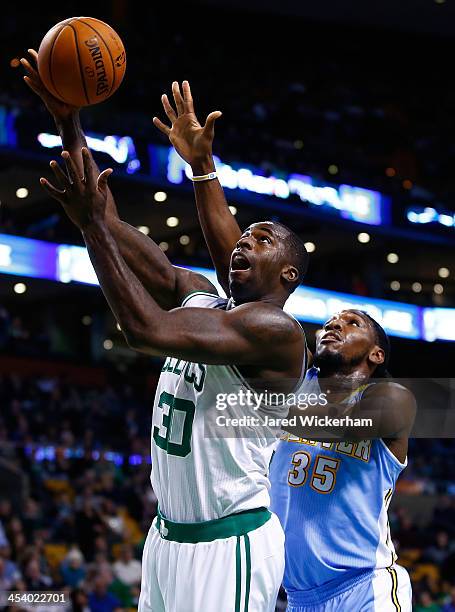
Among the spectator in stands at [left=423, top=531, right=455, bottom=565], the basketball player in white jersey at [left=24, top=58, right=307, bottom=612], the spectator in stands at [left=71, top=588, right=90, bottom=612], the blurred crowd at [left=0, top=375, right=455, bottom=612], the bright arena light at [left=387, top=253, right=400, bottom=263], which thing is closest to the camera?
the basketball player in white jersey at [left=24, top=58, right=307, bottom=612]

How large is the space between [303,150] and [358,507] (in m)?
16.9

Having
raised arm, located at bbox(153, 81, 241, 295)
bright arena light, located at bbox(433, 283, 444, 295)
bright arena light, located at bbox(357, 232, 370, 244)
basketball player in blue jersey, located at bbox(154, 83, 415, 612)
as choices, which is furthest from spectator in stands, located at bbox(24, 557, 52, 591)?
bright arena light, located at bbox(433, 283, 444, 295)

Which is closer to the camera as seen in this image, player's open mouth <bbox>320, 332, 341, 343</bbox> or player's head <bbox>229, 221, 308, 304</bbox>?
player's head <bbox>229, 221, 308, 304</bbox>

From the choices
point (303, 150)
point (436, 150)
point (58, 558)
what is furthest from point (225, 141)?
point (58, 558)

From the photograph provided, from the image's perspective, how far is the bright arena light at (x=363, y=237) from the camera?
847 inches

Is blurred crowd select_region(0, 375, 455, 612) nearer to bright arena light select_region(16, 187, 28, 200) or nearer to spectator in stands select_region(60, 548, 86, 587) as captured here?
spectator in stands select_region(60, 548, 86, 587)

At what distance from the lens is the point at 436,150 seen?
23.4 meters

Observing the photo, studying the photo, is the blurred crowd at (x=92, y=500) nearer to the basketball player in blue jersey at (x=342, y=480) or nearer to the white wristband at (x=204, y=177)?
the basketball player in blue jersey at (x=342, y=480)

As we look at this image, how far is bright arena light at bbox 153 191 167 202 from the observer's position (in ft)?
60.7

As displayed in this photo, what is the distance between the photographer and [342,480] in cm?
404

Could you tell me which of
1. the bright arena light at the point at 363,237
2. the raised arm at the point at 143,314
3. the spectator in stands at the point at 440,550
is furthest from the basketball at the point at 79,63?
the bright arena light at the point at 363,237

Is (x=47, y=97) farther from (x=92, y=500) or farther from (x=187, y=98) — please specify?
(x=92, y=500)

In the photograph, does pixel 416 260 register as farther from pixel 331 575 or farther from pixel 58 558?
pixel 331 575

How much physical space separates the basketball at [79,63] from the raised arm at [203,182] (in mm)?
387
